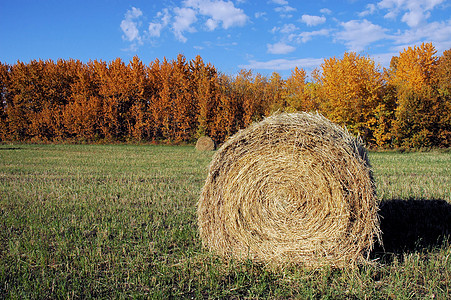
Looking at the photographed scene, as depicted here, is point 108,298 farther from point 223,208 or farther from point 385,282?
point 385,282

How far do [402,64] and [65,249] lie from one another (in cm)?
4048

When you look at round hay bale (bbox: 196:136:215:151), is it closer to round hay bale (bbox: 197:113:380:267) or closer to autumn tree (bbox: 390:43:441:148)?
autumn tree (bbox: 390:43:441:148)

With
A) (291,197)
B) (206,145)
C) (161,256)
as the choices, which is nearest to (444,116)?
(206,145)

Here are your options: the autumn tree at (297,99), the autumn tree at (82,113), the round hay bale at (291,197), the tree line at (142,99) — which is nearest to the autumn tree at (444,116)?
the tree line at (142,99)

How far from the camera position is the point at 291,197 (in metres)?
4.80

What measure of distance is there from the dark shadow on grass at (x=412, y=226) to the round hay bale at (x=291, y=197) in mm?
447

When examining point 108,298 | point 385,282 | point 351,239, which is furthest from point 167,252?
point 385,282

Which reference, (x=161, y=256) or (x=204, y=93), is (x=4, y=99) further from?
(x=161, y=256)

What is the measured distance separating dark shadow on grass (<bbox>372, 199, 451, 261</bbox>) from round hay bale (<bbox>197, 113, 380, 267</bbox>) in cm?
45

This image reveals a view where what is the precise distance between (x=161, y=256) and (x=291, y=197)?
1.91m

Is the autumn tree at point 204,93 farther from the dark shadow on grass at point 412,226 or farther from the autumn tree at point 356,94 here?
the dark shadow on grass at point 412,226

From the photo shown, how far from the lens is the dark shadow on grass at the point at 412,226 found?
5.24 meters

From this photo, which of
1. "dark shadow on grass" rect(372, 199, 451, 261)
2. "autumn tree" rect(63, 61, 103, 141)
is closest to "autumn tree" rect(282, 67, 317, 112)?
"autumn tree" rect(63, 61, 103, 141)

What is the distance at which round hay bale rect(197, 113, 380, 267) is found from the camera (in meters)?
4.52
